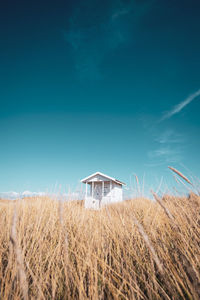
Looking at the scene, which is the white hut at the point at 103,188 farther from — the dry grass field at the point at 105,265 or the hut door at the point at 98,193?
the dry grass field at the point at 105,265

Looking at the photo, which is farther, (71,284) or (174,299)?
(71,284)

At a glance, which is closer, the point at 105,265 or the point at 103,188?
the point at 105,265

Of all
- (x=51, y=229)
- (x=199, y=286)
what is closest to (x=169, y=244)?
(x=199, y=286)

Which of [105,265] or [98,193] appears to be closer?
[105,265]

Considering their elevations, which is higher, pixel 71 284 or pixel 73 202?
pixel 73 202

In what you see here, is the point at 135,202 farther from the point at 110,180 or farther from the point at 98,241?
the point at 110,180

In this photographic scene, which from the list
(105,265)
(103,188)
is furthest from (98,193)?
(105,265)

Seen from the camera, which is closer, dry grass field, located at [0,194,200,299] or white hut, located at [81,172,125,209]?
dry grass field, located at [0,194,200,299]

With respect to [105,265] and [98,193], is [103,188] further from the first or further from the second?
[105,265]

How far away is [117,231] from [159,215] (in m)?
0.78

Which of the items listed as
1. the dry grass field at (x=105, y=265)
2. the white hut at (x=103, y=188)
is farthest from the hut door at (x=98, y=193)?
the dry grass field at (x=105, y=265)

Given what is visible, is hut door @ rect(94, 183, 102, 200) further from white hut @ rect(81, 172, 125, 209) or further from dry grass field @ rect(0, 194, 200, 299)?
dry grass field @ rect(0, 194, 200, 299)

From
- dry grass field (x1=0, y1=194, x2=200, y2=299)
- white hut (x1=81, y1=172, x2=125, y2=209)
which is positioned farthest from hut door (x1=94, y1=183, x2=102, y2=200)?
dry grass field (x1=0, y1=194, x2=200, y2=299)

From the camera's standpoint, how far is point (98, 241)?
1664 millimetres
